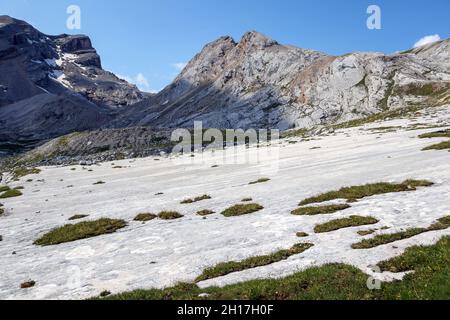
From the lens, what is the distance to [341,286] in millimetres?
14828

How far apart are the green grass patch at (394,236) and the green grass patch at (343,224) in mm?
2738

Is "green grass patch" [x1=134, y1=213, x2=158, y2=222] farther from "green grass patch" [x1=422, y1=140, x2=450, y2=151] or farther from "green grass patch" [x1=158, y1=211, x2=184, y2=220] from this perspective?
"green grass patch" [x1=422, y1=140, x2=450, y2=151]

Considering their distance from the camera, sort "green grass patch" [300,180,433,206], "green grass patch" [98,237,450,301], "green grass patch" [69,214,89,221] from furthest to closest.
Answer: "green grass patch" [69,214,89,221] < "green grass patch" [300,180,433,206] < "green grass patch" [98,237,450,301]

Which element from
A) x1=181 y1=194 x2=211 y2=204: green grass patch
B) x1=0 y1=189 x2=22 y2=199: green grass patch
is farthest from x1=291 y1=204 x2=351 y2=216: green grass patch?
x1=0 y1=189 x2=22 y2=199: green grass patch

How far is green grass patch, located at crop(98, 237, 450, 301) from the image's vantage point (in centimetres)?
1401

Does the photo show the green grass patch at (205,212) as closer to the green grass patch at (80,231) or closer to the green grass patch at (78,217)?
the green grass patch at (80,231)

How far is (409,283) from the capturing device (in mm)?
14641

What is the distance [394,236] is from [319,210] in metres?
7.13

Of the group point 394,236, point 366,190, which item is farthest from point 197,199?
point 394,236

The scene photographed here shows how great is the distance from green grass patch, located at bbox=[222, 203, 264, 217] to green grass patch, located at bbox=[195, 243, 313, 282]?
9295 mm

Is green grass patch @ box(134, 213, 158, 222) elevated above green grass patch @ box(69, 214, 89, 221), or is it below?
above

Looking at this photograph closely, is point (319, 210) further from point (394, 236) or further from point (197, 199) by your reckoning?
point (197, 199)

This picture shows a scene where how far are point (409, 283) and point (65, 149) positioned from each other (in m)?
161
